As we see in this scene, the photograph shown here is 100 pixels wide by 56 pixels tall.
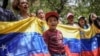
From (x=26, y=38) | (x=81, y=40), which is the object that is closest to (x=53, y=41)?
(x=26, y=38)

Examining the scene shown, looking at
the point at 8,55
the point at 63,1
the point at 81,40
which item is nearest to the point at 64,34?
the point at 81,40

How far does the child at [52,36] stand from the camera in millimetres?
7504

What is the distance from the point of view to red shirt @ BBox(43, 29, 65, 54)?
749 centimetres

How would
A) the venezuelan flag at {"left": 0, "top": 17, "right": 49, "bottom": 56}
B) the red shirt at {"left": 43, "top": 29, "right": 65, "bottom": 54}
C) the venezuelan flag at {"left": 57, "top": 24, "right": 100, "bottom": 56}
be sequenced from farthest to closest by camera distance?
the venezuelan flag at {"left": 57, "top": 24, "right": 100, "bottom": 56}, the red shirt at {"left": 43, "top": 29, "right": 65, "bottom": 54}, the venezuelan flag at {"left": 0, "top": 17, "right": 49, "bottom": 56}

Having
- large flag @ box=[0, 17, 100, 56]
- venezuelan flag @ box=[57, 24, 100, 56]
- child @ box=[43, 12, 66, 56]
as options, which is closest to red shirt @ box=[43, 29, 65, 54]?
child @ box=[43, 12, 66, 56]

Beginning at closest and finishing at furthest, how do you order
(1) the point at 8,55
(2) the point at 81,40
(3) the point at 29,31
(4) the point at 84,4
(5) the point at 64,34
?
(1) the point at 8,55 → (3) the point at 29,31 → (5) the point at 64,34 → (2) the point at 81,40 → (4) the point at 84,4

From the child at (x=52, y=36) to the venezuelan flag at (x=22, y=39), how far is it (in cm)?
12

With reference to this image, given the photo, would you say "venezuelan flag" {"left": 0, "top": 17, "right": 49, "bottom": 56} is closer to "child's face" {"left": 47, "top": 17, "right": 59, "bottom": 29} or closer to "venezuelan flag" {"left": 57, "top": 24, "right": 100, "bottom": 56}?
"child's face" {"left": 47, "top": 17, "right": 59, "bottom": 29}

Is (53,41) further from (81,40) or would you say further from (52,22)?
(81,40)

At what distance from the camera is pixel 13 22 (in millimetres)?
7098

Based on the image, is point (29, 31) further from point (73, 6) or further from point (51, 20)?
point (73, 6)

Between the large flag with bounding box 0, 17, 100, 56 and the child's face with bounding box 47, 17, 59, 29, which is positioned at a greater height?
the child's face with bounding box 47, 17, 59, 29

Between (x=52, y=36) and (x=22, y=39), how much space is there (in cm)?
69

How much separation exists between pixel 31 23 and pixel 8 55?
96 centimetres
